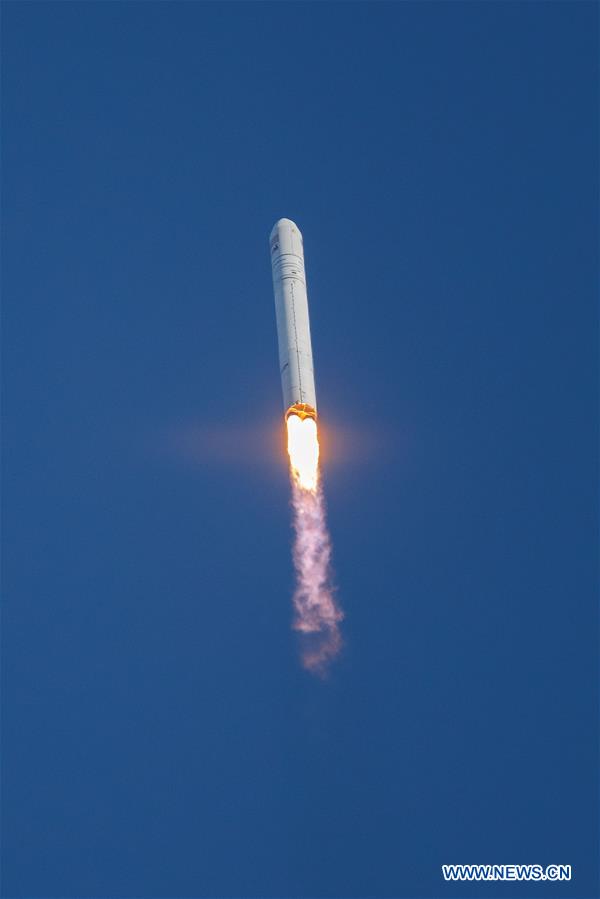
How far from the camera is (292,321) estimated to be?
72.1 m

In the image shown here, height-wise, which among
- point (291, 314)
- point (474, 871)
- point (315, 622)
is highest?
point (291, 314)

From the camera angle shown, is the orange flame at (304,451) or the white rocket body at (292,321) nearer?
the white rocket body at (292,321)

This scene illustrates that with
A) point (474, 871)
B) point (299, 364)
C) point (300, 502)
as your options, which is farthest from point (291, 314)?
point (474, 871)

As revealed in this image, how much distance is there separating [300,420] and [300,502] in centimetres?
1029

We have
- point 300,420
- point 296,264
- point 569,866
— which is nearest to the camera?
point 300,420

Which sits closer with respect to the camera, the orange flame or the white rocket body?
the white rocket body

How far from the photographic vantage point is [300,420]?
228 feet

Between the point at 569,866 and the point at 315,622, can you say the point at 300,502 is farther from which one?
the point at 569,866

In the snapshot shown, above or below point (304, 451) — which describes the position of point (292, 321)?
above

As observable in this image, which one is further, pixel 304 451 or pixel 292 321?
pixel 304 451

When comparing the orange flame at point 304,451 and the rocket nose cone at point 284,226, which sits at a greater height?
the rocket nose cone at point 284,226

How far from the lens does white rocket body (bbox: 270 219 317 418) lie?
69.8 m

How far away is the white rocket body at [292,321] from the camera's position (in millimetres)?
69812

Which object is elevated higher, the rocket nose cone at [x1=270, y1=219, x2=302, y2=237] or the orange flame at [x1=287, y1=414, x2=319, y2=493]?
the rocket nose cone at [x1=270, y1=219, x2=302, y2=237]
